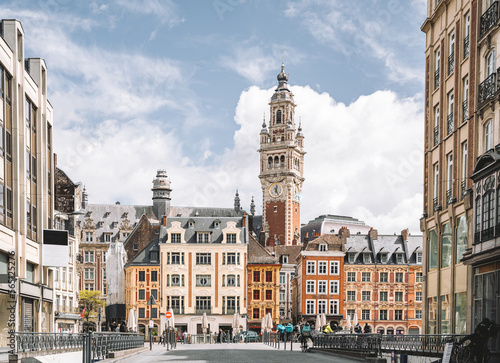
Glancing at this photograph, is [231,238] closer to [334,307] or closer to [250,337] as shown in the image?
[334,307]

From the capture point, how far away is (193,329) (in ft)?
284

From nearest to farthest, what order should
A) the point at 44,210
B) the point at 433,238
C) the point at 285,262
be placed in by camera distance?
the point at 433,238
the point at 44,210
the point at 285,262

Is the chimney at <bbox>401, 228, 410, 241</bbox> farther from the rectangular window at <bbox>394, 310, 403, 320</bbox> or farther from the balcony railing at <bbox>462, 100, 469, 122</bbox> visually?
the balcony railing at <bbox>462, 100, 469, 122</bbox>

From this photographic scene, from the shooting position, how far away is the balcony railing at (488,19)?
30.0 metres

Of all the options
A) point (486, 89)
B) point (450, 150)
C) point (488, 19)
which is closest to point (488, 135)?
point (486, 89)

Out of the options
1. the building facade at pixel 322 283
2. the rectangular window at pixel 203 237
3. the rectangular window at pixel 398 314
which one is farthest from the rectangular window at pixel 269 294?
the rectangular window at pixel 398 314

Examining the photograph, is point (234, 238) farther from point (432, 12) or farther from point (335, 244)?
point (432, 12)

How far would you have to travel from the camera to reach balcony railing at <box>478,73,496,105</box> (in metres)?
29.7

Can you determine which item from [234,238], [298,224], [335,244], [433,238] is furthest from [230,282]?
[298,224]

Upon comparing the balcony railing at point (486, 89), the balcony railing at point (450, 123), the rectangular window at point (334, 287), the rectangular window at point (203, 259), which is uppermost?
the balcony railing at point (486, 89)

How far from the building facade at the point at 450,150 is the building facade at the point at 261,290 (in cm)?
4983

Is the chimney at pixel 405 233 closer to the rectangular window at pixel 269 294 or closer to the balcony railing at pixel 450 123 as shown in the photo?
the rectangular window at pixel 269 294

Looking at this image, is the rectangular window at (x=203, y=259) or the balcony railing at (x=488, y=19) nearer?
the balcony railing at (x=488, y=19)

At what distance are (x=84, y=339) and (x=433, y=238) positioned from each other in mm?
21132
